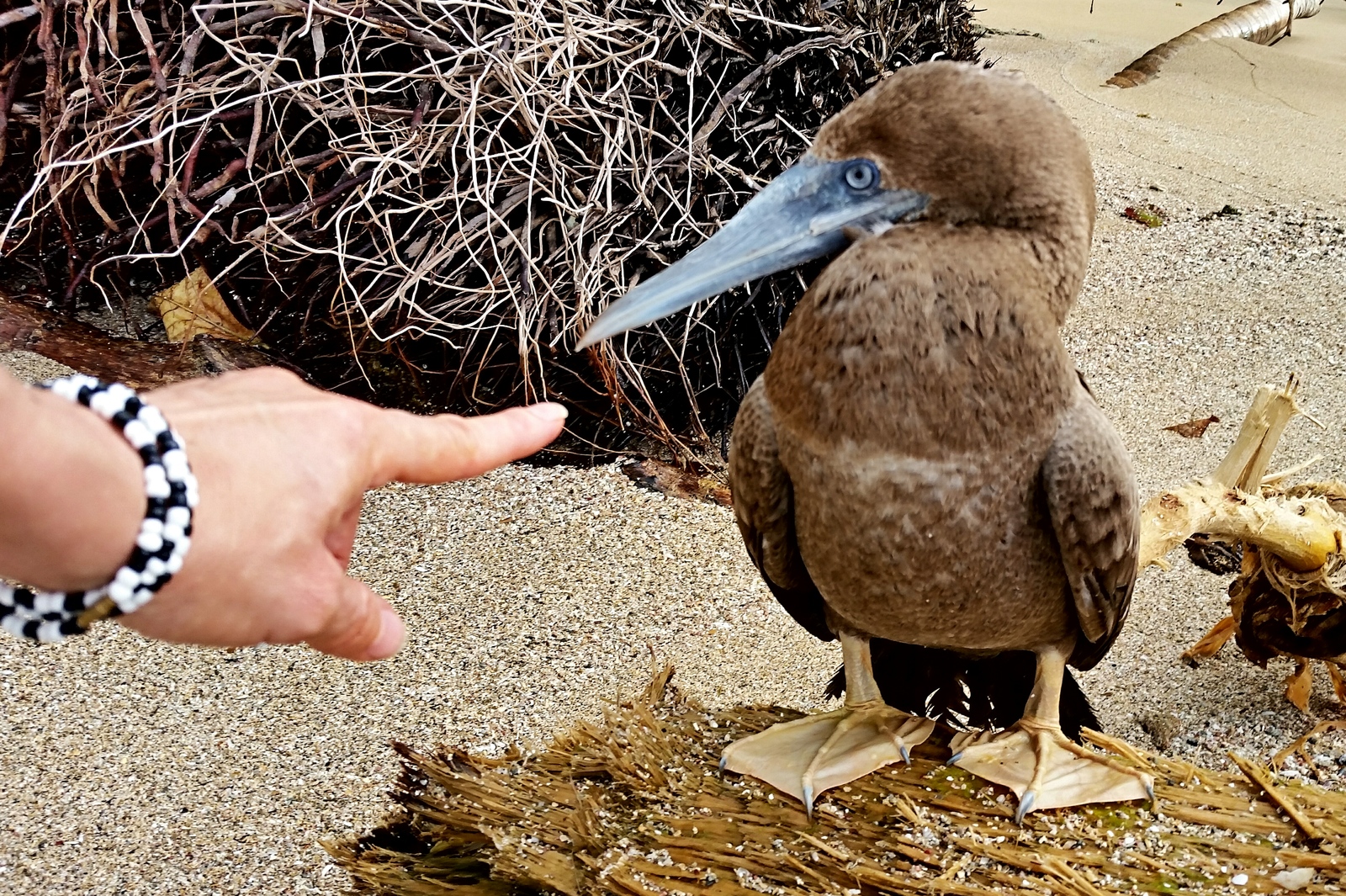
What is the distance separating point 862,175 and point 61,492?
126cm

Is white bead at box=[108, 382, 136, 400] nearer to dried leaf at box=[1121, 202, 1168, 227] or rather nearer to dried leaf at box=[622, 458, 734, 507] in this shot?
dried leaf at box=[622, 458, 734, 507]

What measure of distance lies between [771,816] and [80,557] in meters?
1.21

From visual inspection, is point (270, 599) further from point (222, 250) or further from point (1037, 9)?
point (1037, 9)

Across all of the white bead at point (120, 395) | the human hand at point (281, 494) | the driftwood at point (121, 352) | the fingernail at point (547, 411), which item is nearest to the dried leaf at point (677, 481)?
the driftwood at point (121, 352)

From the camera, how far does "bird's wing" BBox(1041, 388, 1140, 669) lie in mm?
1887

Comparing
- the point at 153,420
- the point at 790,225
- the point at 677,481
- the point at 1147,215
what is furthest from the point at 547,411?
the point at 1147,215

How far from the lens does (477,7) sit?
3213 millimetres

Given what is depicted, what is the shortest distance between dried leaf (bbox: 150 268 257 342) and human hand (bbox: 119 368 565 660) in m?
2.36

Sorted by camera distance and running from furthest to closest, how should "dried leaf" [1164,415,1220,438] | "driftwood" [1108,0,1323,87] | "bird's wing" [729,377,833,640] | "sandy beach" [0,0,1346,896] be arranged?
"driftwood" [1108,0,1323,87] < "dried leaf" [1164,415,1220,438] < "sandy beach" [0,0,1346,896] < "bird's wing" [729,377,833,640]

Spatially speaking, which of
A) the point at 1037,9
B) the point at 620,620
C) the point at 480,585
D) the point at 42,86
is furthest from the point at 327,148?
the point at 1037,9

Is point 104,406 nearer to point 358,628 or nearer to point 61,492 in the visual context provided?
point 61,492

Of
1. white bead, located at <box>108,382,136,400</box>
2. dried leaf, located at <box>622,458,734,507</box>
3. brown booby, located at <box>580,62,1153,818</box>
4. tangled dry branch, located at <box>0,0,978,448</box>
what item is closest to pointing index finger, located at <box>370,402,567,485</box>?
white bead, located at <box>108,382,136,400</box>

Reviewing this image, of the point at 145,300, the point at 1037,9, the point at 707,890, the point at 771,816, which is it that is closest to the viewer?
the point at 707,890

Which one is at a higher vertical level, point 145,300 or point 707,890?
point 145,300
